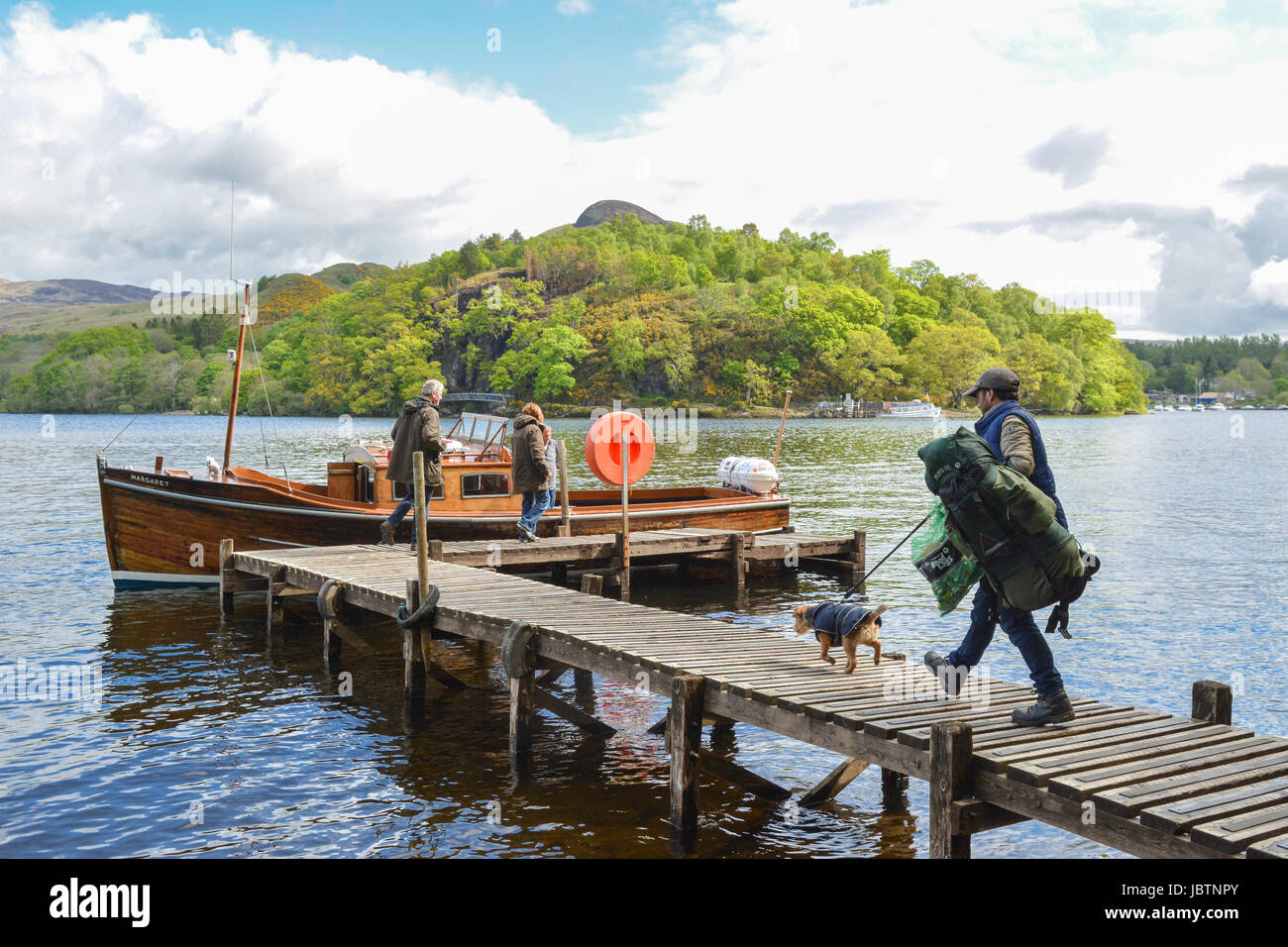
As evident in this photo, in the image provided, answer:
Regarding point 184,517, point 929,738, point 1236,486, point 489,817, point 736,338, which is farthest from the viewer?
point 736,338

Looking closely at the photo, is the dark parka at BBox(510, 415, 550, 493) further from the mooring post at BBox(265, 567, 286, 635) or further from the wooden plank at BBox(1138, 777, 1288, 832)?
the wooden plank at BBox(1138, 777, 1288, 832)

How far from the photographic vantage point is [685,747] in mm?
8250

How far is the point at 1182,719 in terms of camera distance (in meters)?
7.41

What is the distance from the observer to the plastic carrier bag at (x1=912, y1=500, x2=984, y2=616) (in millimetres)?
7012

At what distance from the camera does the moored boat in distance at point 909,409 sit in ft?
400

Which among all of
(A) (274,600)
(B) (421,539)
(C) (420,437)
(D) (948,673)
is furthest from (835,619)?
(A) (274,600)

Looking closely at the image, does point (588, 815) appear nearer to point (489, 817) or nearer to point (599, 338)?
point (489, 817)

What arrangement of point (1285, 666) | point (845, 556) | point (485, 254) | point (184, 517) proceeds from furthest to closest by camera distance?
point (485, 254) → point (845, 556) → point (184, 517) → point (1285, 666)

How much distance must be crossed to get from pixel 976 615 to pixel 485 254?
17789 centimetres

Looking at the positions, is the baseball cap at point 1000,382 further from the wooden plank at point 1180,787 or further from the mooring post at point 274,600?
the mooring post at point 274,600

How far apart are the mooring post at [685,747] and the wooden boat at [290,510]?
9.89m

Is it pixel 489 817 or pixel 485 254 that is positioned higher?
pixel 485 254

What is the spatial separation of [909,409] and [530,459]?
111977 millimetres

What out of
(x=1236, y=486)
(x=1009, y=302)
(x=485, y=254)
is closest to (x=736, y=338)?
(x=485, y=254)
